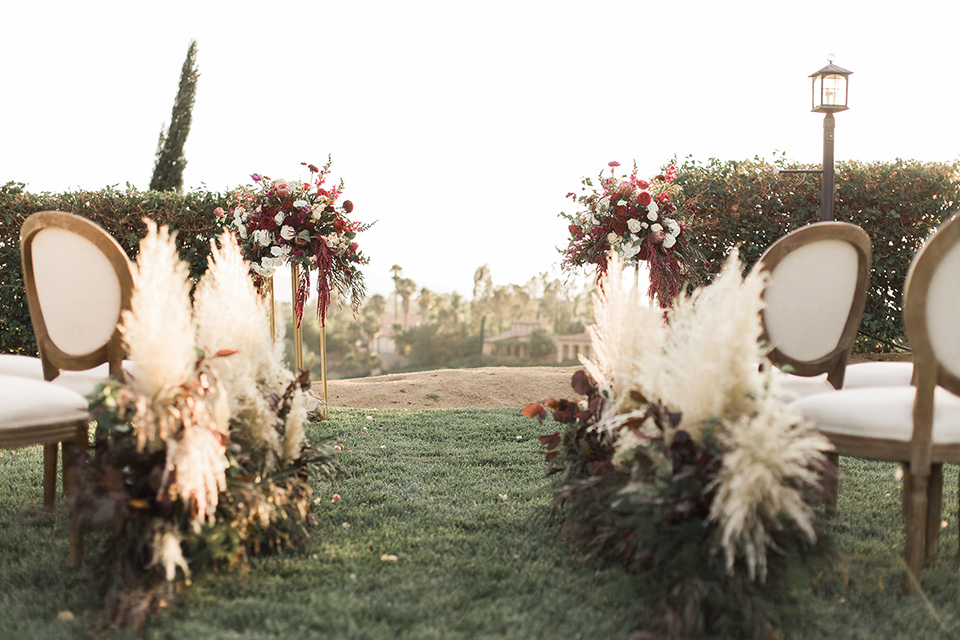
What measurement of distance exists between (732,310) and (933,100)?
8.61 metres

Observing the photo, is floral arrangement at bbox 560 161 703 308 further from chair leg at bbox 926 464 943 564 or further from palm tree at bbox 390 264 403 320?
palm tree at bbox 390 264 403 320

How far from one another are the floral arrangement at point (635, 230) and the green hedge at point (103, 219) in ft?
14.7

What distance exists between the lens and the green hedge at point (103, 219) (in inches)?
298

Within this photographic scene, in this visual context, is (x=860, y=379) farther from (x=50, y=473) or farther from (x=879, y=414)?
(x=50, y=473)

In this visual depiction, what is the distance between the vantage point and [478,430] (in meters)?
5.30

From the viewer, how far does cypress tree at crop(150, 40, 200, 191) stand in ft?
43.1

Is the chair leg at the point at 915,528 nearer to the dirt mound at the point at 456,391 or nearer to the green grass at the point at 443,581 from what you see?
the green grass at the point at 443,581

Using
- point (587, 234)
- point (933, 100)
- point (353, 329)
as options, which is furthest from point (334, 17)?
point (353, 329)

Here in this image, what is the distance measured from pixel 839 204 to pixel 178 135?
12026 millimetres

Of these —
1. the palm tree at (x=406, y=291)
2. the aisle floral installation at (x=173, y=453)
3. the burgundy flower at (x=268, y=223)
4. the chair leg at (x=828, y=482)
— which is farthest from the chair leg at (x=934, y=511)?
the palm tree at (x=406, y=291)

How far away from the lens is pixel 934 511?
247 centimetres

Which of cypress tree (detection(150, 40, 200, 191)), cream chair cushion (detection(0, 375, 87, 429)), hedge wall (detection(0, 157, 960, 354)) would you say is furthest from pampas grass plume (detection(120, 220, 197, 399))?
cypress tree (detection(150, 40, 200, 191))

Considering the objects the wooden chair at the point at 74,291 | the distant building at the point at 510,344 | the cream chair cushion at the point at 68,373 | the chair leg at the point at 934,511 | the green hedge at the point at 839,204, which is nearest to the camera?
the chair leg at the point at 934,511

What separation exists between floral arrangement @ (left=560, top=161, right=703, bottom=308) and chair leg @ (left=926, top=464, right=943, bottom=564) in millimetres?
3058
